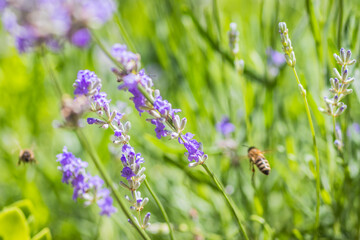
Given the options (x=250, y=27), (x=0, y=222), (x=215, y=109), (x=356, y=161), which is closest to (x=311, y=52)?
(x=250, y=27)

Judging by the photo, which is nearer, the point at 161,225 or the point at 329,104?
the point at 329,104

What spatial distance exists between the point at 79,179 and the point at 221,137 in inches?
16.6

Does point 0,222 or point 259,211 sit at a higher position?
point 0,222

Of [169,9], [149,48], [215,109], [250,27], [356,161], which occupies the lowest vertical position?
[356,161]

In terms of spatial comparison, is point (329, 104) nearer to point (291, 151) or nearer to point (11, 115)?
point (291, 151)

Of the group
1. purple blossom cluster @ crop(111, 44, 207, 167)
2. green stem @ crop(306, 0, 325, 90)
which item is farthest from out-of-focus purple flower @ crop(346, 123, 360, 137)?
purple blossom cluster @ crop(111, 44, 207, 167)

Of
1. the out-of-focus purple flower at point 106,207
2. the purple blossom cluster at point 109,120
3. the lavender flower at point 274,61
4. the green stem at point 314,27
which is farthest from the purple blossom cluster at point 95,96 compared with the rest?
the lavender flower at point 274,61

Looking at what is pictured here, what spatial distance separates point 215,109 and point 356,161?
353 mm

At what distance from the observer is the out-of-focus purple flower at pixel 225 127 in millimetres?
823

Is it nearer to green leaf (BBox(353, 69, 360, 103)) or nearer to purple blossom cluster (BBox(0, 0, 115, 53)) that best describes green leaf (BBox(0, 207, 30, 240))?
purple blossom cluster (BBox(0, 0, 115, 53))

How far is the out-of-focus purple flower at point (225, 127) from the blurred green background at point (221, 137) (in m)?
0.02

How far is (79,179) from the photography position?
53cm

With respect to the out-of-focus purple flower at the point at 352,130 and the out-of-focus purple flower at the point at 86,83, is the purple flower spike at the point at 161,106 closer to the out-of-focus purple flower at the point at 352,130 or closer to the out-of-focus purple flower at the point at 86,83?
the out-of-focus purple flower at the point at 86,83

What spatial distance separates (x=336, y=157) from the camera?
2.33 ft
